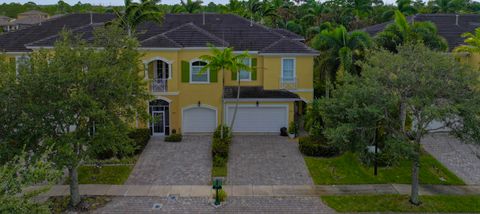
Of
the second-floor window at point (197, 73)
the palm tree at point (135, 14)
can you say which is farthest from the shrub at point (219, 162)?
the palm tree at point (135, 14)

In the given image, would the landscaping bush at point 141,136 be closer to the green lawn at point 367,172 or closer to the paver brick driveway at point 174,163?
the paver brick driveway at point 174,163

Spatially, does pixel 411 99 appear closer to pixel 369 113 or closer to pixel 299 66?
pixel 369 113

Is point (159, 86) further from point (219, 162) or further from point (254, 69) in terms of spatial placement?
point (219, 162)

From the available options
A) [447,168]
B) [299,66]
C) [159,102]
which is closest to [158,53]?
[159,102]

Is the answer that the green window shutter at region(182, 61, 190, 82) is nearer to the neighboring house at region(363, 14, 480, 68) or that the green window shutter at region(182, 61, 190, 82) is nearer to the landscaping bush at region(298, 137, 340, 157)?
the landscaping bush at region(298, 137, 340, 157)

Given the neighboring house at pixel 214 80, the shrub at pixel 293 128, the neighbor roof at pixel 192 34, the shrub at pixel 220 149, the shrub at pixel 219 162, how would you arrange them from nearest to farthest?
the shrub at pixel 219 162 → the shrub at pixel 220 149 → the neighboring house at pixel 214 80 → the neighbor roof at pixel 192 34 → the shrub at pixel 293 128

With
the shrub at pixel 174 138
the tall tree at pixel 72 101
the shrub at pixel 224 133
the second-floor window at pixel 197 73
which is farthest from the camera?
the second-floor window at pixel 197 73
